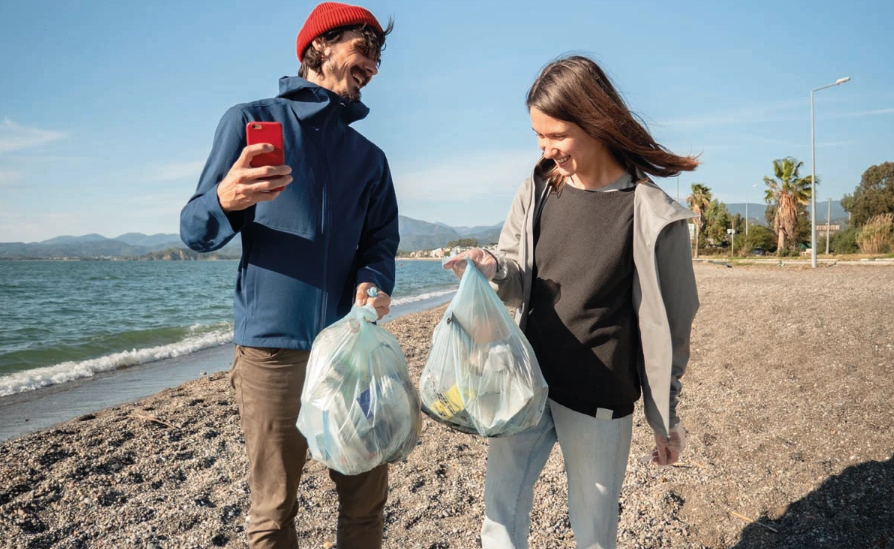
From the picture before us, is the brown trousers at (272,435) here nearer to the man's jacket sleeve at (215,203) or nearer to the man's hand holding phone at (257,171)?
the man's jacket sleeve at (215,203)

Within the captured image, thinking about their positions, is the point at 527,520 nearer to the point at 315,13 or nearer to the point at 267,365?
the point at 267,365

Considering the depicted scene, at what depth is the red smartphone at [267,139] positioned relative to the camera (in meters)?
1.68

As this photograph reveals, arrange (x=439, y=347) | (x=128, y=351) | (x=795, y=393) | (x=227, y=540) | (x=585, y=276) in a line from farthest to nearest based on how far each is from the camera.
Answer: (x=128, y=351) < (x=795, y=393) < (x=227, y=540) < (x=585, y=276) < (x=439, y=347)

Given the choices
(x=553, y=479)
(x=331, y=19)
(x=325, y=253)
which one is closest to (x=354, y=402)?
(x=325, y=253)

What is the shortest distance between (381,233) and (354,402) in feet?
2.59

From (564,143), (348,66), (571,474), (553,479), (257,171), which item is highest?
(348,66)

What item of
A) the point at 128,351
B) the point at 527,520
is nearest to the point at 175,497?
the point at 527,520

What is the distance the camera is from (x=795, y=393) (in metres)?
5.33

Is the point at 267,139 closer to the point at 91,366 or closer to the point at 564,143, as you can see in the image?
A: the point at 564,143

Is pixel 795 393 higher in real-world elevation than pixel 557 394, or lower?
lower

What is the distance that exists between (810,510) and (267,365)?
3.13 meters

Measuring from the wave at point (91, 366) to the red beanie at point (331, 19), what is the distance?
27.9ft

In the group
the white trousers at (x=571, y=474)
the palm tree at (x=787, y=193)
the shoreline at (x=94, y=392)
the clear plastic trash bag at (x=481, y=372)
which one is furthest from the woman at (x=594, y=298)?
the palm tree at (x=787, y=193)

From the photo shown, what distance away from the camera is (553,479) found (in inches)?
152
